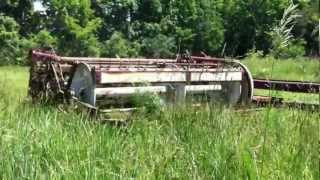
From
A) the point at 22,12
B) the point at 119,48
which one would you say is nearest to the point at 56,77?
the point at 119,48

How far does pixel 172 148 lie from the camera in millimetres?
4184

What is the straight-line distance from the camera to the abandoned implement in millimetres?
7031

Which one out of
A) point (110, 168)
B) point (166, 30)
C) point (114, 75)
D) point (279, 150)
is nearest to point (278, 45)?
point (279, 150)

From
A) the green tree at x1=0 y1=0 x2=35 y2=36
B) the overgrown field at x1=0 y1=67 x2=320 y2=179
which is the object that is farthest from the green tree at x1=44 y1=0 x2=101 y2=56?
the overgrown field at x1=0 y1=67 x2=320 y2=179

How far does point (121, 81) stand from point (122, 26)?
124 feet

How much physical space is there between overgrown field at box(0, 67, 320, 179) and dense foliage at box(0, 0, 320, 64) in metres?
28.2

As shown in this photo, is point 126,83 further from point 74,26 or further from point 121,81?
point 74,26

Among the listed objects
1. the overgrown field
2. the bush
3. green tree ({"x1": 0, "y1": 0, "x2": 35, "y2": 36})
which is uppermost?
green tree ({"x1": 0, "y1": 0, "x2": 35, "y2": 36})

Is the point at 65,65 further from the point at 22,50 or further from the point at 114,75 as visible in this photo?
the point at 22,50

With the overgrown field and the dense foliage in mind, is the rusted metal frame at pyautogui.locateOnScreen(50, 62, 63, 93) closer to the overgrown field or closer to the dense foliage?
the overgrown field

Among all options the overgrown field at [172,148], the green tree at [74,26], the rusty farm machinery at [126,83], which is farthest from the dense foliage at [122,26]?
the overgrown field at [172,148]

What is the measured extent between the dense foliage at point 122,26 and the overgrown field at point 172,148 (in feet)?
92.4

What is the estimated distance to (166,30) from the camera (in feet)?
141

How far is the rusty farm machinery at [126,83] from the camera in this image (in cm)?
703
